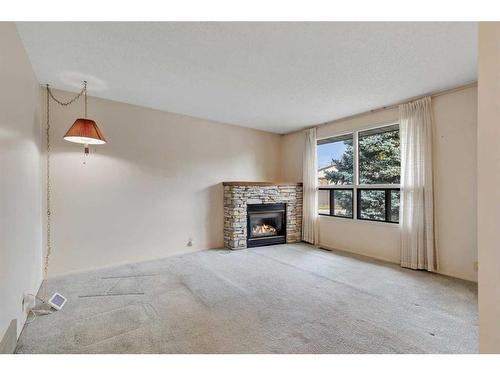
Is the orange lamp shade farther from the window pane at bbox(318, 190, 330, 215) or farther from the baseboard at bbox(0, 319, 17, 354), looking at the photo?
the window pane at bbox(318, 190, 330, 215)

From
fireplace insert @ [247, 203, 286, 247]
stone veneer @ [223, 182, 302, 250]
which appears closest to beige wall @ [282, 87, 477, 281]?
stone veneer @ [223, 182, 302, 250]

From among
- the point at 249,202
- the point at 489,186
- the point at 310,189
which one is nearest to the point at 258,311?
the point at 489,186

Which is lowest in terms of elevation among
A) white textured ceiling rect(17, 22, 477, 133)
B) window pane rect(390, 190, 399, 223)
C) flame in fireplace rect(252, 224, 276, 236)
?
flame in fireplace rect(252, 224, 276, 236)

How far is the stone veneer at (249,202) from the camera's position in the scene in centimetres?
475

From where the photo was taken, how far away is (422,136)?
3562 millimetres

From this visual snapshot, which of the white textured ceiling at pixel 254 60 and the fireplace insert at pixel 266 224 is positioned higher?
Answer: the white textured ceiling at pixel 254 60

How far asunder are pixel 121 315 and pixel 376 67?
3568mm

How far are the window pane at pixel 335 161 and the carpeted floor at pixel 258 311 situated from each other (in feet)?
5.60

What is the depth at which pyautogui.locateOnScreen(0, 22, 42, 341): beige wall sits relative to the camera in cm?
178

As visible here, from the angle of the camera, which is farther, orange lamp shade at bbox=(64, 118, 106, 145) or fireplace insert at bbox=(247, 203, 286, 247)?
fireplace insert at bbox=(247, 203, 286, 247)

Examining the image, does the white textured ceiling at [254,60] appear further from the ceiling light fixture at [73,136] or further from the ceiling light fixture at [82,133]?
the ceiling light fixture at [82,133]

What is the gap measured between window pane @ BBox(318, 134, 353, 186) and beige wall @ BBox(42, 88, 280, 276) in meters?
1.62

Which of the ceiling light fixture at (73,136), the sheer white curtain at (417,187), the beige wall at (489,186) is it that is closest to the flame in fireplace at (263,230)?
the sheer white curtain at (417,187)
